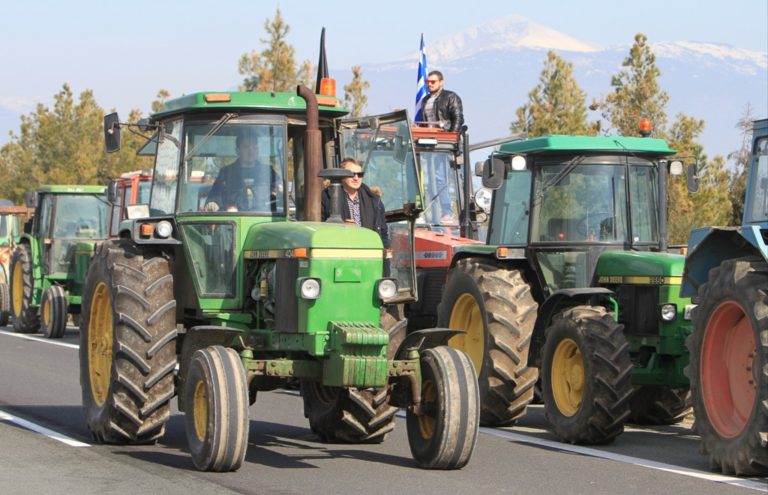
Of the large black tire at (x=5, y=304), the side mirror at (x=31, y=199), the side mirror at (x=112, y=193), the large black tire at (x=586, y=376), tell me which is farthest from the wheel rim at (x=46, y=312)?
the large black tire at (x=586, y=376)

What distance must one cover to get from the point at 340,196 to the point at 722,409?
3.49 m

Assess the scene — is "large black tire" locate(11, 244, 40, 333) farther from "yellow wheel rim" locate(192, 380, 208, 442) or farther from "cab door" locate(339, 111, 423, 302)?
"yellow wheel rim" locate(192, 380, 208, 442)

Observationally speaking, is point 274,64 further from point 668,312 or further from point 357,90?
point 668,312

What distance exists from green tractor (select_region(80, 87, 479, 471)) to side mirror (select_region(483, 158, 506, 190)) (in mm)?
1648

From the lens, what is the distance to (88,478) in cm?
977

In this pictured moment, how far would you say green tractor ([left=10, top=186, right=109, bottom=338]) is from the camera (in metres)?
26.3

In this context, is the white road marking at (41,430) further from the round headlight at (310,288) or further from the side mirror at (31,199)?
the side mirror at (31,199)

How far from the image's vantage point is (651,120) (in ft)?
123

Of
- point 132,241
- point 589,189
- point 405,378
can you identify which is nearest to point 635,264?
point 589,189

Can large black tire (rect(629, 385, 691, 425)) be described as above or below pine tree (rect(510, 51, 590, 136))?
below

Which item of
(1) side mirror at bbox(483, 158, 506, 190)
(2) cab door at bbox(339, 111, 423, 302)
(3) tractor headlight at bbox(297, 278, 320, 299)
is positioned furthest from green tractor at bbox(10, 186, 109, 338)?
(3) tractor headlight at bbox(297, 278, 320, 299)

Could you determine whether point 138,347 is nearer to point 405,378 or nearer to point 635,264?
point 405,378

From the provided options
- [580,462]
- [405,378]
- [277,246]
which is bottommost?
[580,462]

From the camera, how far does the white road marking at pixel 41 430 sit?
457 inches
